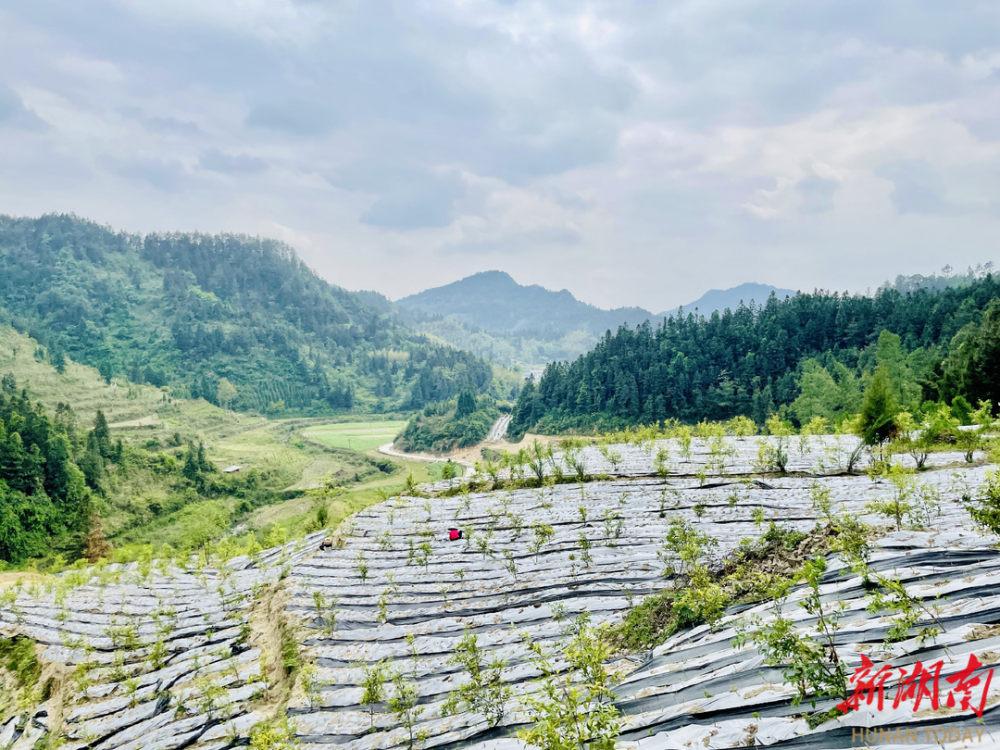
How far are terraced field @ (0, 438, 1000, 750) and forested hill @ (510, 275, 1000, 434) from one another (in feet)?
134

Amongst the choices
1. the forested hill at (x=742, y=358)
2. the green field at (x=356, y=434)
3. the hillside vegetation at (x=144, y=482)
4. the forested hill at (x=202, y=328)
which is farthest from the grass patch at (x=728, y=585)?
the forested hill at (x=202, y=328)

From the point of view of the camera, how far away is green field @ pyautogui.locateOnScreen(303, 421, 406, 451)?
277ft

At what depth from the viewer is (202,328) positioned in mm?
149500

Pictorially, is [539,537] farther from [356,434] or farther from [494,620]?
[356,434]

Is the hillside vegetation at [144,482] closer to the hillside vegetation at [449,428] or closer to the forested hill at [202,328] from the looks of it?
the hillside vegetation at [449,428]

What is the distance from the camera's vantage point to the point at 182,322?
152875mm

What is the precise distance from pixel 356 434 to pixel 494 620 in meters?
93.2

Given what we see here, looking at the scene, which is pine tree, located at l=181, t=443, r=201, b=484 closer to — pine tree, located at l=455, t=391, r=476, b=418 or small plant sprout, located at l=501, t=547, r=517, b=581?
pine tree, located at l=455, t=391, r=476, b=418

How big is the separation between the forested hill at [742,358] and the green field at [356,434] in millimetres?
27327

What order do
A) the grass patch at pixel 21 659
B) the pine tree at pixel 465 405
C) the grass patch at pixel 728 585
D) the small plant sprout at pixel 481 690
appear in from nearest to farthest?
the small plant sprout at pixel 481 690, the grass patch at pixel 728 585, the grass patch at pixel 21 659, the pine tree at pixel 465 405

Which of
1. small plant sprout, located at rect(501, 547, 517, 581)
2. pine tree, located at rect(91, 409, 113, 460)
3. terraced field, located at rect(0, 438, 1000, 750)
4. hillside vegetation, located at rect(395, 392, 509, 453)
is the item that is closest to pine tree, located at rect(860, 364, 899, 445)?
terraced field, located at rect(0, 438, 1000, 750)

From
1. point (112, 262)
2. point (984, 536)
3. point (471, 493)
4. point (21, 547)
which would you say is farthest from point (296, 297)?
point (984, 536)

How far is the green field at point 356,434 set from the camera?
277 ft

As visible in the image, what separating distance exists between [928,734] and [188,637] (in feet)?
41.4
